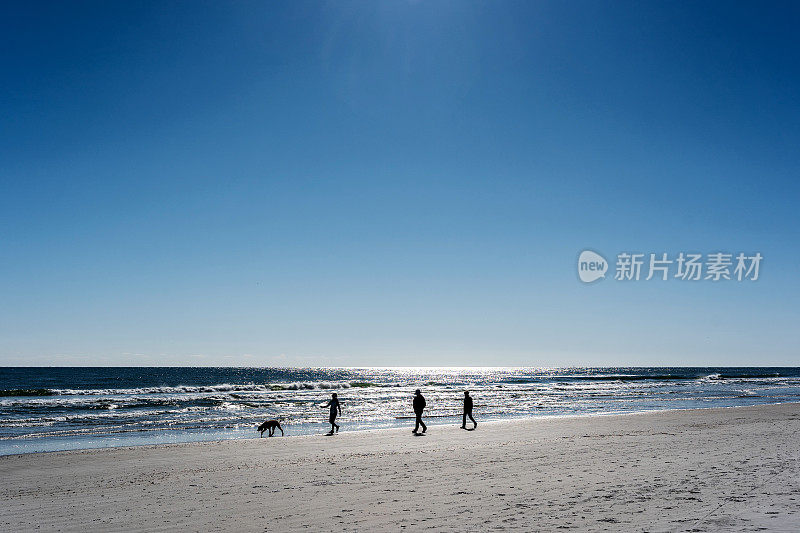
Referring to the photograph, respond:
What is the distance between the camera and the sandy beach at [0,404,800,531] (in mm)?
8289

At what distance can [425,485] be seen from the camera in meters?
11.1

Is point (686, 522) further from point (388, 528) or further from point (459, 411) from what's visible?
point (459, 411)

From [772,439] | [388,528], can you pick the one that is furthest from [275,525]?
[772,439]

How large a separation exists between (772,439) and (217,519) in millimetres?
16402

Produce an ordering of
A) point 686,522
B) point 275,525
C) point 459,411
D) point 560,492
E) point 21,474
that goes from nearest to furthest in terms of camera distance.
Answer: point 686,522 < point 275,525 < point 560,492 < point 21,474 < point 459,411

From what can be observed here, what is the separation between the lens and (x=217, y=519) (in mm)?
9070

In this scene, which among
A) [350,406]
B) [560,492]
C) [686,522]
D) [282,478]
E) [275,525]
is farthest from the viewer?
[350,406]

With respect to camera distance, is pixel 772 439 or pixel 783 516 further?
pixel 772 439

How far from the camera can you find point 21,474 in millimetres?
14562

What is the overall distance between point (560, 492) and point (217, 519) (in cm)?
569

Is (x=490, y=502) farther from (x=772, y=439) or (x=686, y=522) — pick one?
(x=772, y=439)

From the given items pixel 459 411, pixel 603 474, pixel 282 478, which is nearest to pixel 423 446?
pixel 282 478

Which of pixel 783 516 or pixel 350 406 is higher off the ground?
pixel 783 516

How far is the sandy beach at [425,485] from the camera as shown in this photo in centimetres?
829
